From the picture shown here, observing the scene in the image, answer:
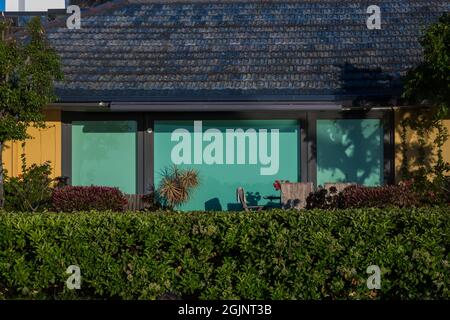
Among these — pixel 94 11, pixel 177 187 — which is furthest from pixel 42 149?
pixel 94 11

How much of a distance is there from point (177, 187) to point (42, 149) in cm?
256

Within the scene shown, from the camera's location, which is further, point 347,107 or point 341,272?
point 347,107

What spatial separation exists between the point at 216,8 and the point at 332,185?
15.9 feet

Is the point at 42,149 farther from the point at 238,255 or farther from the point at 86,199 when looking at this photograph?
the point at 238,255

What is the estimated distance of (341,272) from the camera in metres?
8.30

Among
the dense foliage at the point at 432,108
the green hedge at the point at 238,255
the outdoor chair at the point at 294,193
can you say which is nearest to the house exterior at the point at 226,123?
the dense foliage at the point at 432,108

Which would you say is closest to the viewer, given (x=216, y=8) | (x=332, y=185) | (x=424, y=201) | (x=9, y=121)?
(x=9, y=121)

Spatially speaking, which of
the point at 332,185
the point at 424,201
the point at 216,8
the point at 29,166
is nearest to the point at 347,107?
the point at 332,185

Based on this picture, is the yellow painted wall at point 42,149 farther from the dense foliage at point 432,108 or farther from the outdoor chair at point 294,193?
the dense foliage at point 432,108

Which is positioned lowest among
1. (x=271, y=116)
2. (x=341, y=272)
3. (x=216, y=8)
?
(x=341, y=272)

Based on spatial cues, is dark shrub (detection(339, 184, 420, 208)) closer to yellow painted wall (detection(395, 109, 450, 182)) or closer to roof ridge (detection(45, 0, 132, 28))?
yellow painted wall (detection(395, 109, 450, 182))

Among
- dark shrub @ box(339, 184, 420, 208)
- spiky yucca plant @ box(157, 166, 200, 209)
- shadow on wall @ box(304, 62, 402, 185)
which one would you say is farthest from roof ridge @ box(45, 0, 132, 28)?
dark shrub @ box(339, 184, 420, 208)

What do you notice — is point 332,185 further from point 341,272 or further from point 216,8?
point 341,272

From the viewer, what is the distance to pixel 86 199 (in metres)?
13.2
